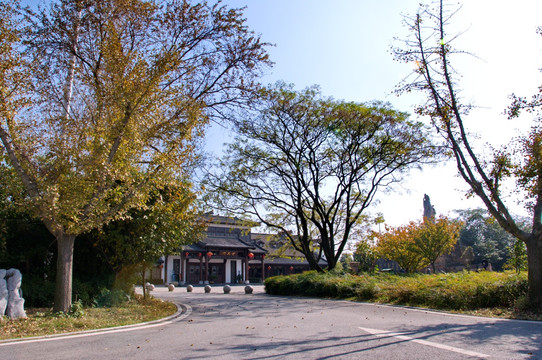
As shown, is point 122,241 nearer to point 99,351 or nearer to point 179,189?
point 179,189

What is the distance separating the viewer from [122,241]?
37.7ft

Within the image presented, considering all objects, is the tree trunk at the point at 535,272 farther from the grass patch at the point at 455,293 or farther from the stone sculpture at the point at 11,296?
the stone sculpture at the point at 11,296

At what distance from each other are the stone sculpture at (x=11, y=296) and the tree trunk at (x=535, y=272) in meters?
11.9

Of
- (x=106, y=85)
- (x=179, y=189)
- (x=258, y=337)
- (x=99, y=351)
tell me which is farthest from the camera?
(x=179, y=189)

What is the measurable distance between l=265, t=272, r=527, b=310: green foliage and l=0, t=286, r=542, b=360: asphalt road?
194 cm

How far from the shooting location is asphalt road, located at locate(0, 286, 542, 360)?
5.43 m

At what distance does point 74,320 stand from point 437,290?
32.5 feet

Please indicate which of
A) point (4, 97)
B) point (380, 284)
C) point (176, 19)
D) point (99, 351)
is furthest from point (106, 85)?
point (380, 284)

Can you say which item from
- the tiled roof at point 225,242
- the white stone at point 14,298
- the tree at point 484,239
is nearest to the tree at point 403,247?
the tiled roof at point 225,242

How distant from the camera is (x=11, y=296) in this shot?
855cm

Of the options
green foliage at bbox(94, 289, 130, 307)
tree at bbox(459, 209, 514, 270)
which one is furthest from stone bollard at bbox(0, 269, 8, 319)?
tree at bbox(459, 209, 514, 270)

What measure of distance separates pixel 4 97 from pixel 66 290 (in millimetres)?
4688

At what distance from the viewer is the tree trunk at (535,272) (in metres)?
9.20

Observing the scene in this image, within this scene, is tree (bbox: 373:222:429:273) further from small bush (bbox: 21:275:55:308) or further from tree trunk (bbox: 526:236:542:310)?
small bush (bbox: 21:275:55:308)
